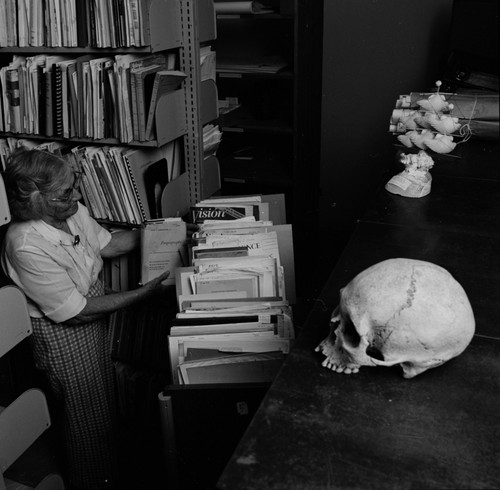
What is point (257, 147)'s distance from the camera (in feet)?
12.4

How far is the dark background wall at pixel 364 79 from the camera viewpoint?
3.48m

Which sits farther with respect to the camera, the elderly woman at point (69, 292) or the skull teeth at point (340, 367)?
the elderly woman at point (69, 292)

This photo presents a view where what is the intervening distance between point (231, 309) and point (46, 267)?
66cm

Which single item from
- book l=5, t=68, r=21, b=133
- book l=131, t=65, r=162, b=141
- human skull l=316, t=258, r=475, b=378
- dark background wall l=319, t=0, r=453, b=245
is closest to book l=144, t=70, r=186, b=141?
book l=131, t=65, r=162, b=141

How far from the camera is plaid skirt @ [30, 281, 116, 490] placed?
205 cm

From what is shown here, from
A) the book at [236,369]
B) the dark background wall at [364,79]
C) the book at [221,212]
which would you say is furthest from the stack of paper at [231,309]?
the dark background wall at [364,79]

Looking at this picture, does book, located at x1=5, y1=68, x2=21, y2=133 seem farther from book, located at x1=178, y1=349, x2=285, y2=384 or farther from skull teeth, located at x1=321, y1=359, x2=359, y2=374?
skull teeth, located at x1=321, y1=359, x2=359, y2=374

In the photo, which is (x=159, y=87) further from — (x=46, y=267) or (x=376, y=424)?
(x=376, y=424)

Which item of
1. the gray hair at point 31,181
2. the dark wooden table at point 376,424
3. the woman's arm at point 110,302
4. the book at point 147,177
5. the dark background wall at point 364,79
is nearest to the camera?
the dark wooden table at point 376,424

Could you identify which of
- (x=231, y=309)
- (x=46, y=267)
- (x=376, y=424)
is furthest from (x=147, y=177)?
(x=376, y=424)

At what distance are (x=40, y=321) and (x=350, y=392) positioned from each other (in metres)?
1.25

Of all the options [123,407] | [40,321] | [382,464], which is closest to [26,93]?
[40,321]

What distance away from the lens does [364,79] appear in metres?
3.71

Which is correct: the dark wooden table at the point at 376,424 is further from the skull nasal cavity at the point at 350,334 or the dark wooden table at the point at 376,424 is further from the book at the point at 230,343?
the book at the point at 230,343
